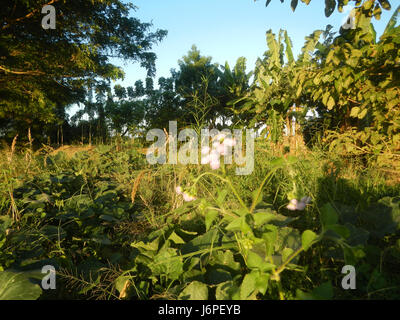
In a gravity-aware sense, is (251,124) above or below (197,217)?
above

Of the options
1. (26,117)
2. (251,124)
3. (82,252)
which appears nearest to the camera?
(82,252)

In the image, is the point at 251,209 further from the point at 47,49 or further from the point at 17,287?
the point at 47,49

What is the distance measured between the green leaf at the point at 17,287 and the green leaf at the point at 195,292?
1.46ft

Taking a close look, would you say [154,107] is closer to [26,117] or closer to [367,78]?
[26,117]

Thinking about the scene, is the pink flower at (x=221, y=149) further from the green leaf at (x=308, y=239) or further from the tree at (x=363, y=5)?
the tree at (x=363, y=5)

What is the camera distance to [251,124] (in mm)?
4004

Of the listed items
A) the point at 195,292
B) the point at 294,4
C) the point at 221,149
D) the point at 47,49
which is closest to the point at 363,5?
the point at 294,4

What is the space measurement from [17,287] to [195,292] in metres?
0.56

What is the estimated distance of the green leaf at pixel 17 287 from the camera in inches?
27.5

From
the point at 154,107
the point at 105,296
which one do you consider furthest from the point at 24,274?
the point at 154,107

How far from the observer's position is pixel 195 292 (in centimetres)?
77

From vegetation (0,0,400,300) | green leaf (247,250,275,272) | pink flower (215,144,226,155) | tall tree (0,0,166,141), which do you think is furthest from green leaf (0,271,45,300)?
tall tree (0,0,166,141)

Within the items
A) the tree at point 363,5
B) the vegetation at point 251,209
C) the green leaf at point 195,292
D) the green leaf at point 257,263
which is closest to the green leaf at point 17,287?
the vegetation at point 251,209
